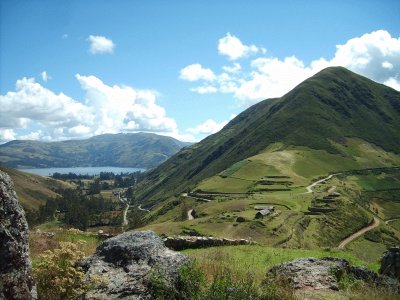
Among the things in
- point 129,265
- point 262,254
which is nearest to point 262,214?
point 262,254

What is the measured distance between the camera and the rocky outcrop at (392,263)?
17109 mm

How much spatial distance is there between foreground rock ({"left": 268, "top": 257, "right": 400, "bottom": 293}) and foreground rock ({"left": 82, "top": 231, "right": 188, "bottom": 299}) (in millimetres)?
4853

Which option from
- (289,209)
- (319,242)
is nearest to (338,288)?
(319,242)

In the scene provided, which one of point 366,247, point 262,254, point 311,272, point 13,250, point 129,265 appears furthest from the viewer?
point 366,247

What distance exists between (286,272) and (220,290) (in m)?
6.11

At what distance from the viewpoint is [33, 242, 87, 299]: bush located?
9.66m

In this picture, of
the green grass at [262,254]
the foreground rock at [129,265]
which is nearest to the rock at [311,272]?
the green grass at [262,254]

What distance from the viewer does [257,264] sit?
20406mm

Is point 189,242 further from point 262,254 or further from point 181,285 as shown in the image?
point 181,285

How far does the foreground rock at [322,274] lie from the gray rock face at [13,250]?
8746mm

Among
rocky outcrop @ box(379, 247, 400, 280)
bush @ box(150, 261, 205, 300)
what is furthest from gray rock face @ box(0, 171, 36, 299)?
rocky outcrop @ box(379, 247, 400, 280)

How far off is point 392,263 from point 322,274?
4.66 meters

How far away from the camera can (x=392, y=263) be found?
57.1 ft

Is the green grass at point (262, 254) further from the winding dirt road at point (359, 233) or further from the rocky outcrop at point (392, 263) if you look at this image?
the winding dirt road at point (359, 233)
